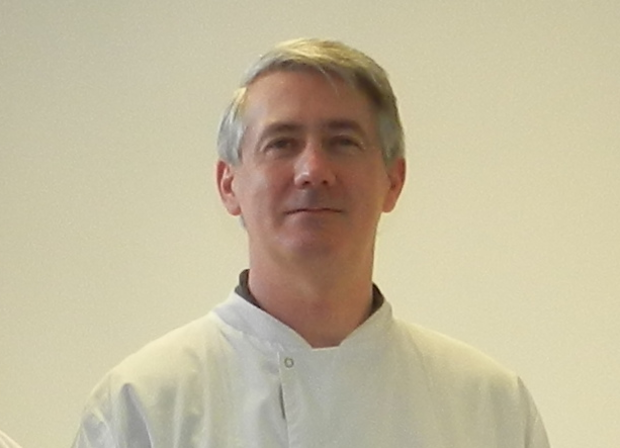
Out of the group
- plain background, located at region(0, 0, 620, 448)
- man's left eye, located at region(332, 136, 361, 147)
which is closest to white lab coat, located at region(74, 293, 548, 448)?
man's left eye, located at region(332, 136, 361, 147)

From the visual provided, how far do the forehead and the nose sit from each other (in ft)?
0.13

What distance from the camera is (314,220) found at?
1.14 meters

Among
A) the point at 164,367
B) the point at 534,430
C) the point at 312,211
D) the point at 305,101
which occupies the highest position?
the point at 305,101

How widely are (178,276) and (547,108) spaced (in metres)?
0.74

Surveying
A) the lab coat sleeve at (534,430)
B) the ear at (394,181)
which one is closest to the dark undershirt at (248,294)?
the ear at (394,181)

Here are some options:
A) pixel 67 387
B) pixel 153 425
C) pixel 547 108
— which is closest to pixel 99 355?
pixel 67 387

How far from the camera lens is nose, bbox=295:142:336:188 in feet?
3.73

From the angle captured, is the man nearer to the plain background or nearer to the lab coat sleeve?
the lab coat sleeve

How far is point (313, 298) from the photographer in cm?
119

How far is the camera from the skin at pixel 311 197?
115 cm

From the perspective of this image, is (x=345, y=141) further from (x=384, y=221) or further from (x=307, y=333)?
(x=384, y=221)

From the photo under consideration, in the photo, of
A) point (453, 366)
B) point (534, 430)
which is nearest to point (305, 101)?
point (453, 366)

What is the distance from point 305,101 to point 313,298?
23 cm

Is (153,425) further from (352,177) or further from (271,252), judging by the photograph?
(352,177)
